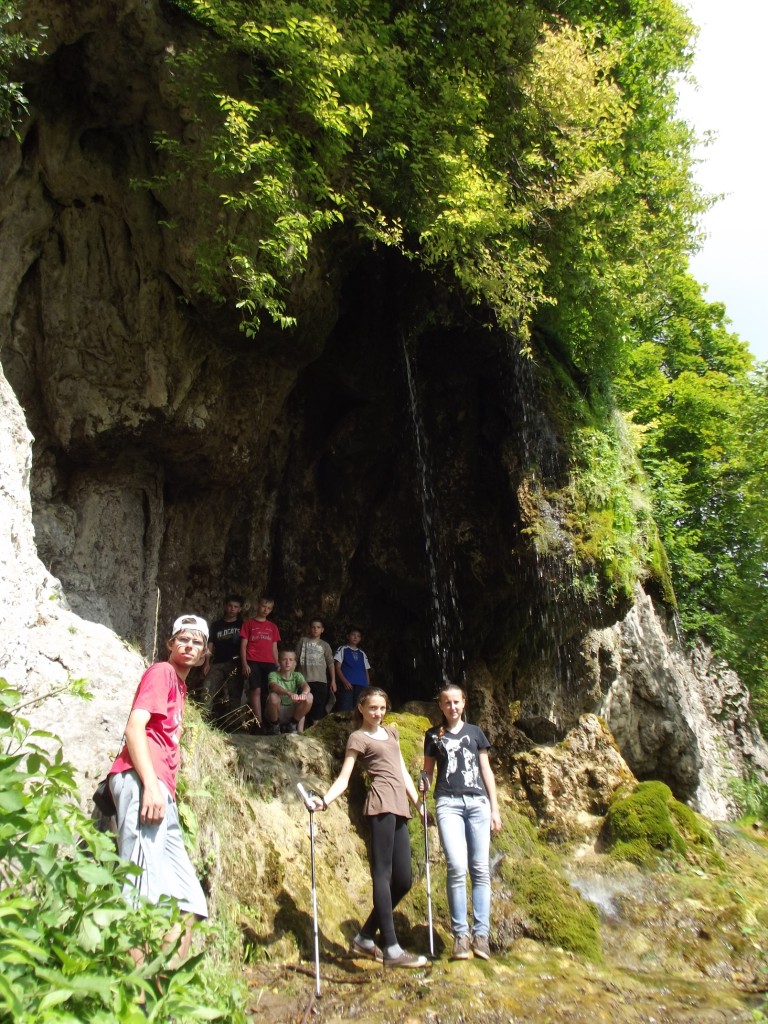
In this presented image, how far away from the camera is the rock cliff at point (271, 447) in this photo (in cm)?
889

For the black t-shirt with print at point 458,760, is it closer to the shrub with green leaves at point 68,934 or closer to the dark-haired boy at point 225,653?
the shrub with green leaves at point 68,934

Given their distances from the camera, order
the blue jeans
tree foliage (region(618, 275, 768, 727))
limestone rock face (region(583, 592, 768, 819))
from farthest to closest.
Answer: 1. tree foliage (region(618, 275, 768, 727))
2. limestone rock face (region(583, 592, 768, 819))
3. the blue jeans

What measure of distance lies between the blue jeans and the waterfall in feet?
18.5

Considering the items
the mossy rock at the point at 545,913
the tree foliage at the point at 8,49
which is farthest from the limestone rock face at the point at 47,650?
the mossy rock at the point at 545,913

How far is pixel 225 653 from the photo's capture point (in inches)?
380

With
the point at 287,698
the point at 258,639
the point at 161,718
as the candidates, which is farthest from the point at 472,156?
the point at 161,718

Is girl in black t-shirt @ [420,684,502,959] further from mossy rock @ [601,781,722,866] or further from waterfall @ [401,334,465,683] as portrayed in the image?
waterfall @ [401,334,465,683]

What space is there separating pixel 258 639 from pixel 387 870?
167 inches

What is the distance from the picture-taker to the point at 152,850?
11.8 ft

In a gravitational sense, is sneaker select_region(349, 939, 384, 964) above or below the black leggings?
below

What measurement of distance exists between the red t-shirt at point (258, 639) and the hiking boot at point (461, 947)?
A: 175 inches

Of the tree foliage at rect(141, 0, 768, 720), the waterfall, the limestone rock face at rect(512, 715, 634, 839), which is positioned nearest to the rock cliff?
the waterfall

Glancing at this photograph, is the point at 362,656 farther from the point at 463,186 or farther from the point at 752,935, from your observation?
the point at 463,186

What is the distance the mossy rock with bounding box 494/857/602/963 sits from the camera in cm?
653
